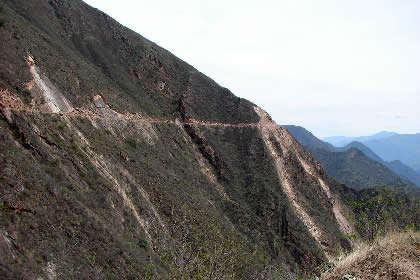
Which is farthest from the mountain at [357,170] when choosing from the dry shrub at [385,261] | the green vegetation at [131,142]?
the dry shrub at [385,261]

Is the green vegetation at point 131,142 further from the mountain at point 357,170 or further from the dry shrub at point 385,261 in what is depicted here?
the mountain at point 357,170

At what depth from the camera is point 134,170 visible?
3058 cm

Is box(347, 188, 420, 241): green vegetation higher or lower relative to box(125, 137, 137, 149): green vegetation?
lower

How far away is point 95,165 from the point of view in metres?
25.4

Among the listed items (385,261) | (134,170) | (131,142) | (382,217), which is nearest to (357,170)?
(131,142)

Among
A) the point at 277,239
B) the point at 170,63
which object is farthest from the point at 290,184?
the point at 170,63

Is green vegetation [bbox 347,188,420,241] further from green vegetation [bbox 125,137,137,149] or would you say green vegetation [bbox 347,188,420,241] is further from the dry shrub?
green vegetation [bbox 125,137,137,149]

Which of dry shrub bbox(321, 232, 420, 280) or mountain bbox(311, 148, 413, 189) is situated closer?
dry shrub bbox(321, 232, 420, 280)

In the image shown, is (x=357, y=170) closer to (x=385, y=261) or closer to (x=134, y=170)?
(x=134, y=170)

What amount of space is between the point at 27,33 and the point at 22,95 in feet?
39.8

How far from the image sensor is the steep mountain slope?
16.8 metres

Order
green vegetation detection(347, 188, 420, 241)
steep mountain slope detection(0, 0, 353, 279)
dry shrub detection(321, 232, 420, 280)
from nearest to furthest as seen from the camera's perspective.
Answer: dry shrub detection(321, 232, 420, 280) → green vegetation detection(347, 188, 420, 241) → steep mountain slope detection(0, 0, 353, 279)

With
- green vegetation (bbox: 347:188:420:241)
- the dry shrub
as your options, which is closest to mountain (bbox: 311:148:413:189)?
green vegetation (bbox: 347:188:420:241)

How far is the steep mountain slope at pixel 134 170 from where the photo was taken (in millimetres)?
16797
